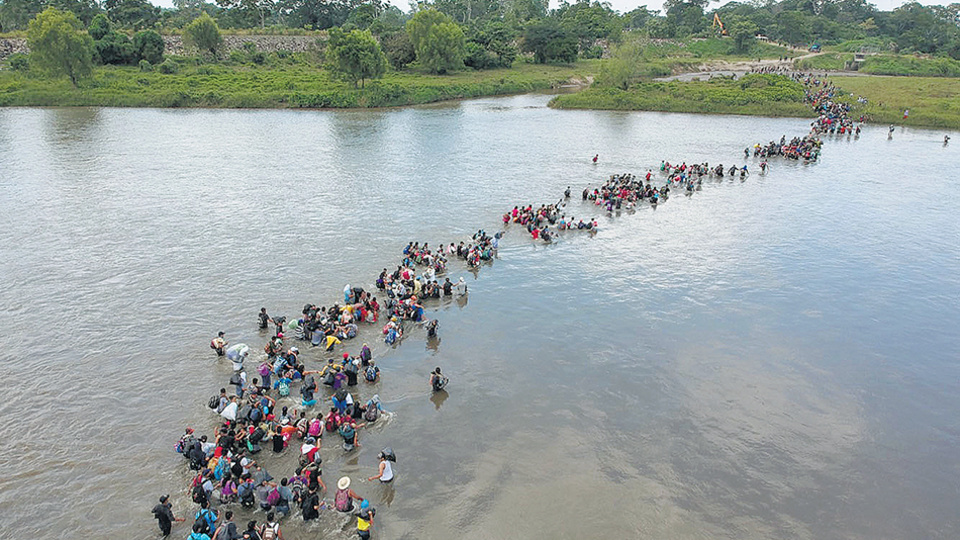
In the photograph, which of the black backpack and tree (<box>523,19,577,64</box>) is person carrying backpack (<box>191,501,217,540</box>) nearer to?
the black backpack

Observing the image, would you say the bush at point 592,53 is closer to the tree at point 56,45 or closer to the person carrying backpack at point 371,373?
the tree at point 56,45

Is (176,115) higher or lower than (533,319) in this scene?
higher

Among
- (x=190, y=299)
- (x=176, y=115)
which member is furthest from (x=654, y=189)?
(x=176, y=115)

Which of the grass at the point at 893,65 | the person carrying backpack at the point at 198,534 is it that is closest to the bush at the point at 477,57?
the grass at the point at 893,65

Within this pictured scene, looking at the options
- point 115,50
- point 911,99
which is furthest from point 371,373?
point 115,50

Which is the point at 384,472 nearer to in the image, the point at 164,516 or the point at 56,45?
the point at 164,516

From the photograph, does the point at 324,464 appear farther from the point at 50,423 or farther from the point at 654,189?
the point at 654,189

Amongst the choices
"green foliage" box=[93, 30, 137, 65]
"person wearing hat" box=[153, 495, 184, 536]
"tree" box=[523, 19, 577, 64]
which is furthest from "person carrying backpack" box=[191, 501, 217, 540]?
"tree" box=[523, 19, 577, 64]
